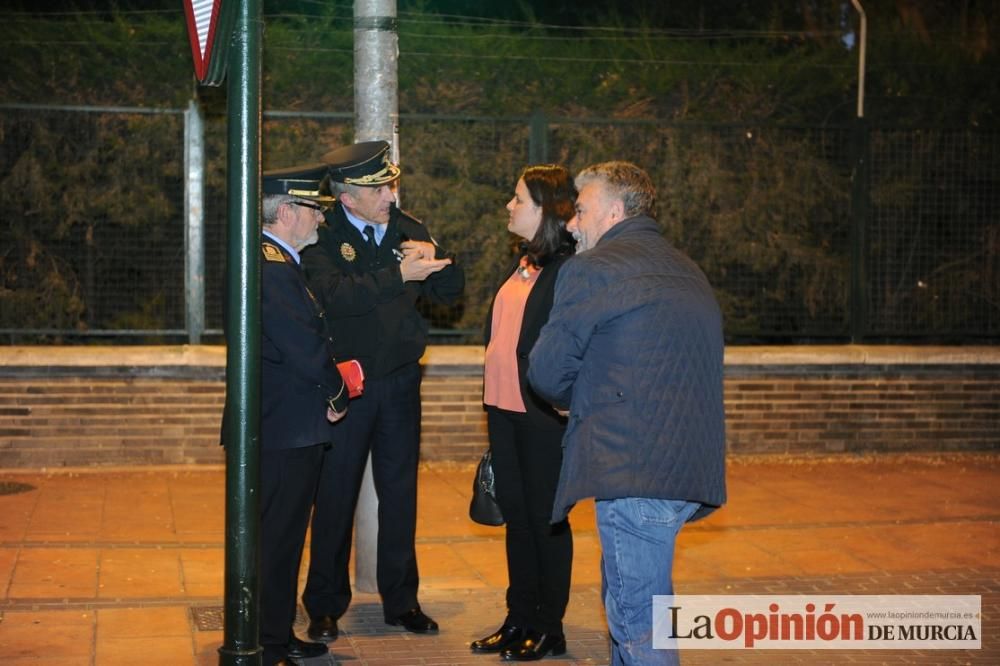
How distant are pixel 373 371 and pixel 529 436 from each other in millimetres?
804

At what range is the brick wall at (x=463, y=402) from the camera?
9.66 meters

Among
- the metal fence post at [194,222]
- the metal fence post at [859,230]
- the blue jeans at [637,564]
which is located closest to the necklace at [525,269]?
the blue jeans at [637,564]

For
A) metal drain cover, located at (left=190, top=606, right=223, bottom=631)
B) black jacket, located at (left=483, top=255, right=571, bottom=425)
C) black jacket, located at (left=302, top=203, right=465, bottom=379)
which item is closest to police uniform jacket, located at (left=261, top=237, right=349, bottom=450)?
black jacket, located at (left=302, top=203, right=465, bottom=379)

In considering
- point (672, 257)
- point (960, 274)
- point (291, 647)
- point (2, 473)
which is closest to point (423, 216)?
point (2, 473)

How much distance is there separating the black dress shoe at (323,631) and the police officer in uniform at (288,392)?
0.47 meters

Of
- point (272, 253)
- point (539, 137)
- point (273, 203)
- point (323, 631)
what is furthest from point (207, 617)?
point (539, 137)

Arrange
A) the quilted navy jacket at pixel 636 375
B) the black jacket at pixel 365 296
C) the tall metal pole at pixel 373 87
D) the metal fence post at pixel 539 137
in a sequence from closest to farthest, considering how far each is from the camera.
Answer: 1. the quilted navy jacket at pixel 636 375
2. the black jacket at pixel 365 296
3. the tall metal pole at pixel 373 87
4. the metal fence post at pixel 539 137

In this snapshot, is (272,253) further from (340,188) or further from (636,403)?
(636,403)

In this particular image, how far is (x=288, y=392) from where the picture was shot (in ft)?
17.6

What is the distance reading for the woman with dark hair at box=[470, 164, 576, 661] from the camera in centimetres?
567

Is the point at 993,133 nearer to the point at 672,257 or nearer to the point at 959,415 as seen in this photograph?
the point at 959,415

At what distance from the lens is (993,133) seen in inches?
448

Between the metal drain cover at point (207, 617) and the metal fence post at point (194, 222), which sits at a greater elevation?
the metal fence post at point (194, 222)

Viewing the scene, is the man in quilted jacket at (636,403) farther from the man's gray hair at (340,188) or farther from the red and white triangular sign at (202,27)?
the man's gray hair at (340,188)
